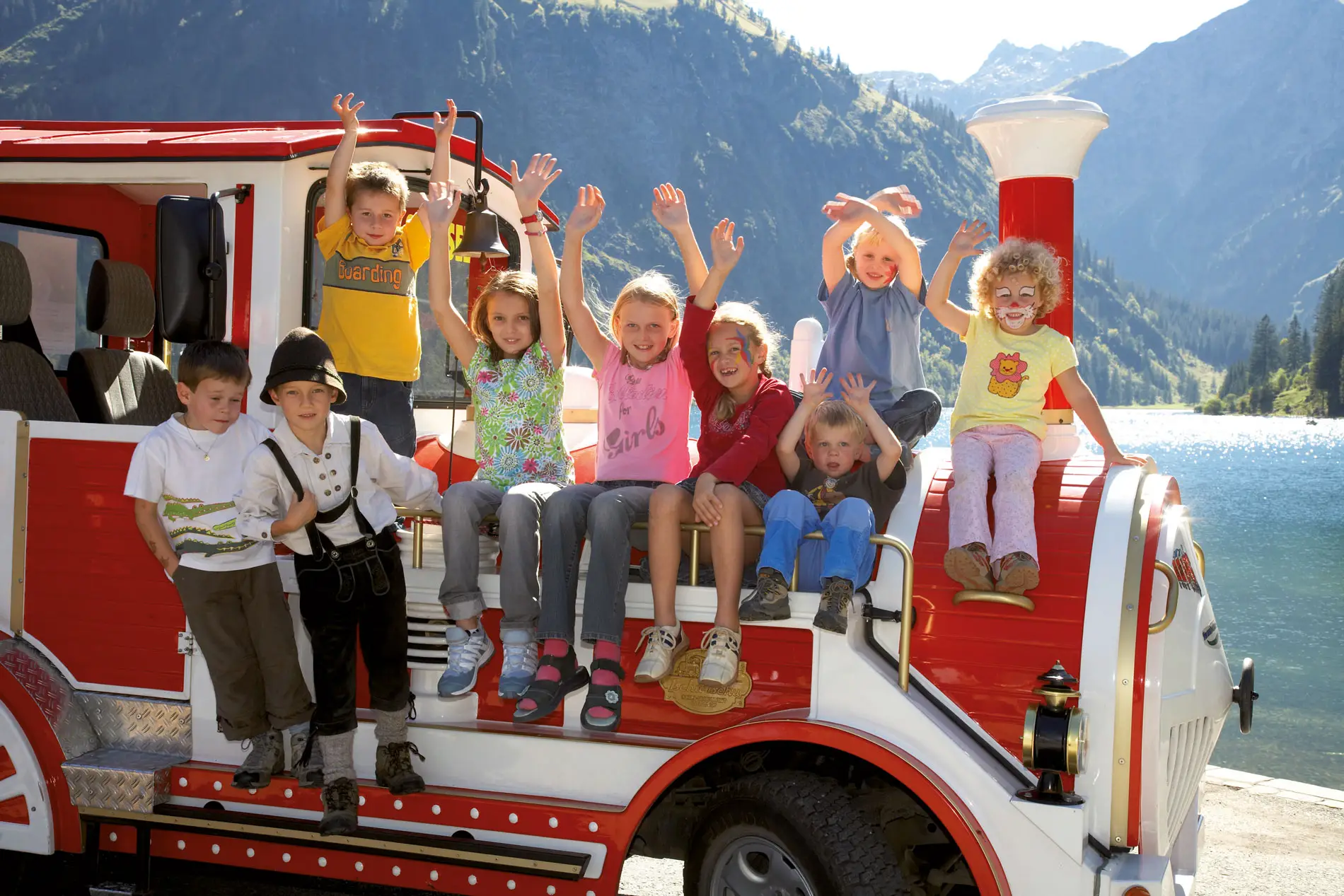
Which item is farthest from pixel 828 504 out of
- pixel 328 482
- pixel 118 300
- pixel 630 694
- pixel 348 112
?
pixel 118 300

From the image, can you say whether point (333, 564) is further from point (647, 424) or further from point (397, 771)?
point (647, 424)

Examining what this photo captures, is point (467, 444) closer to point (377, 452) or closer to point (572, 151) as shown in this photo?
point (377, 452)

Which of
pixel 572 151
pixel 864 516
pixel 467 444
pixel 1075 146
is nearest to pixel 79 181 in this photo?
pixel 467 444

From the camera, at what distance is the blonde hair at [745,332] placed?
412 centimetres

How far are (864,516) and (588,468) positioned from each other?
2291 millimetres

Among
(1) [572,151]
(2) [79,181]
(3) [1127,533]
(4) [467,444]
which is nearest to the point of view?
(3) [1127,533]

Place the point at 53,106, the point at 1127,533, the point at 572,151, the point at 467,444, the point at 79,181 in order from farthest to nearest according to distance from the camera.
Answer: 1. the point at 572,151
2. the point at 53,106
3. the point at 467,444
4. the point at 79,181
5. the point at 1127,533

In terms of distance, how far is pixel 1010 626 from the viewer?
3482 mm

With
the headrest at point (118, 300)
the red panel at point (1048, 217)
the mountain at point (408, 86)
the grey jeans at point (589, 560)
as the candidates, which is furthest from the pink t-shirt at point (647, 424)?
the mountain at point (408, 86)

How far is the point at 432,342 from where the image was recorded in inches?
218

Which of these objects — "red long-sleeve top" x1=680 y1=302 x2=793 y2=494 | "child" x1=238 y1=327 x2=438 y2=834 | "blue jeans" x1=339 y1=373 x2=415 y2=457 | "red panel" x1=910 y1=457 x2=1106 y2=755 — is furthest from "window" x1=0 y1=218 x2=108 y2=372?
"red panel" x1=910 y1=457 x2=1106 y2=755

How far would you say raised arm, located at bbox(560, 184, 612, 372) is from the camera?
4227 mm

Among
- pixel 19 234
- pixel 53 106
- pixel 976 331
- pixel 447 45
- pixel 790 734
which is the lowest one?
pixel 790 734

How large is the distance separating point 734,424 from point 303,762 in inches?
72.5
